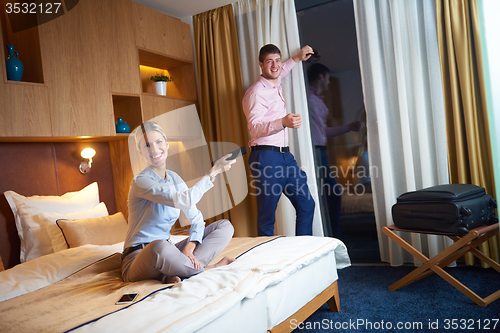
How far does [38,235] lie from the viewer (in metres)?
2.53

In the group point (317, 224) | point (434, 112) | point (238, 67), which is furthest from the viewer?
point (238, 67)

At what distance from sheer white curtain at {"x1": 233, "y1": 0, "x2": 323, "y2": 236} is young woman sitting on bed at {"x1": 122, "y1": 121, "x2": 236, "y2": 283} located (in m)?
1.37

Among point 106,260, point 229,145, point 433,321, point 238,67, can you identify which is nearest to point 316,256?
point 433,321

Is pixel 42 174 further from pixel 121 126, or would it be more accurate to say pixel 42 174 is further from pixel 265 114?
pixel 265 114

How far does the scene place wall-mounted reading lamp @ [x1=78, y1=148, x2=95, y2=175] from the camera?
310cm

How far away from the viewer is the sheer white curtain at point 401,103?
112 inches

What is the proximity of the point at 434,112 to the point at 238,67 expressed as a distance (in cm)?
173

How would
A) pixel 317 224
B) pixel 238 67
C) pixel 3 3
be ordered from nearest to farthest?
pixel 3 3, pixel 317 224, pixel 238 67

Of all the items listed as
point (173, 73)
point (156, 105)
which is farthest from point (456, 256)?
point (173, 73)

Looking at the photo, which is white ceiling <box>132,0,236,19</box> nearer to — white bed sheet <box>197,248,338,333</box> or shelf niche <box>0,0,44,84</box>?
shelf niche <box>0,0,44,84</box>

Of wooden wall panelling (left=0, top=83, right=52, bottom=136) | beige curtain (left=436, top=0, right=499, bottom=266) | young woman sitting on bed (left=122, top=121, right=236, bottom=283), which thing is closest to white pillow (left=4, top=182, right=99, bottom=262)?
wooden wall panelling (left=0, top=83, right=52, bottom=136)

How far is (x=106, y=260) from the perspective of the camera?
82.4 inches

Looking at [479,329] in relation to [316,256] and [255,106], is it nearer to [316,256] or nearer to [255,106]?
[316,256]

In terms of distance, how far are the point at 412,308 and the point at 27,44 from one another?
2968 millimetres
